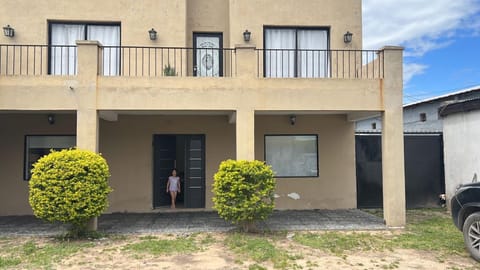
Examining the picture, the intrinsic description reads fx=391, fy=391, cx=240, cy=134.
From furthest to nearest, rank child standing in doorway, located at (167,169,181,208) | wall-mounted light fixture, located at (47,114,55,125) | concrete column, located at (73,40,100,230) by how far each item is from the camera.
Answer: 1. child standing in doorway, located at (167,169,181,208)
2. wall-mounted light fixture, located at (47,114,55,125)
3. concrete column, located at (73,40,100,230)

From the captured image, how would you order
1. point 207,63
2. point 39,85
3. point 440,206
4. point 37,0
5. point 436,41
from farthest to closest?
point 436,41
point 440,206
point 207,63
point 37,0
point 39,85

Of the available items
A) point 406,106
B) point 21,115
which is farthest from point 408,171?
point 21,115

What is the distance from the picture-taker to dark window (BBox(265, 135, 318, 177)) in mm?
12125

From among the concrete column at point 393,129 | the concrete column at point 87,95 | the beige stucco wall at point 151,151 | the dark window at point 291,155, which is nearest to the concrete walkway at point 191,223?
the beige stucco wall at point 151,151

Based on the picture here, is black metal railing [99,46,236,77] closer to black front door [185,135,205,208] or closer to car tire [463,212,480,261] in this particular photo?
black front door [185,135,205,208]

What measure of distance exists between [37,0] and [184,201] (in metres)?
6.97

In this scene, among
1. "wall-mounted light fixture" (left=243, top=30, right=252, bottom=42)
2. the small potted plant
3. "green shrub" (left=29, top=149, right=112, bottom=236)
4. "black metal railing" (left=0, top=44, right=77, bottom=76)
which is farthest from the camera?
"wall-mounted light fixture" (left=243, top=30, right=252, bottom=42)

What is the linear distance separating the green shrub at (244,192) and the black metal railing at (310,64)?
3674 millimetres

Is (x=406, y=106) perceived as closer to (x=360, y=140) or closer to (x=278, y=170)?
(x=360, y=140)

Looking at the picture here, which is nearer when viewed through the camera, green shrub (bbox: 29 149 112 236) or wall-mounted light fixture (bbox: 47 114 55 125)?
green shrub (bbox: 29 149 112 236)

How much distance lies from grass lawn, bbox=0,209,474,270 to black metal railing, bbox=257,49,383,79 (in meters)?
4.75

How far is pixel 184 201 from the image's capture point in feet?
38.6

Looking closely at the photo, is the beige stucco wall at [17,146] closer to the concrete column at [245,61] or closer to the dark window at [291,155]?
the concrete column at [245,61]

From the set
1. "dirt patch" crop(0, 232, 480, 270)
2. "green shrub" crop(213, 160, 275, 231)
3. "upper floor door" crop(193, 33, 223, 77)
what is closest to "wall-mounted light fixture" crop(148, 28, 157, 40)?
"upper floor door" crop(193, 33, 223, 77)
